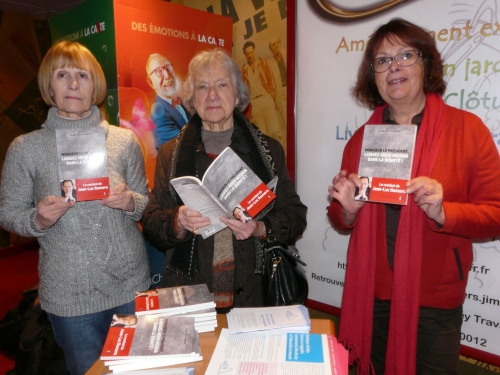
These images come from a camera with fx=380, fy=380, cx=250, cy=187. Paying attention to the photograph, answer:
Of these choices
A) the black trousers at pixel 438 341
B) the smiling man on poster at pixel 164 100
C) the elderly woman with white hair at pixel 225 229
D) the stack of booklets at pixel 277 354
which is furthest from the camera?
the smiling man on poster at pixel 164 100

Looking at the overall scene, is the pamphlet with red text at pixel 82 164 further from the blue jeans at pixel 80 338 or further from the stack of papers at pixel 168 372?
the stack of papers at pixel 168 372

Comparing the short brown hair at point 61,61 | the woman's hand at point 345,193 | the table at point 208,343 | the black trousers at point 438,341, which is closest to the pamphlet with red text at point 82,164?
the short brown hair at point 61,61

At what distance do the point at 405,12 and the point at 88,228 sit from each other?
1.92 meters

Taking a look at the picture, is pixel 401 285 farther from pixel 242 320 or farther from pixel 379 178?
pixel 242 320

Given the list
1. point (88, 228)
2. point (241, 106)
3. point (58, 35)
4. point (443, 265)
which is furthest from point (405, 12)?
point (58, 35)

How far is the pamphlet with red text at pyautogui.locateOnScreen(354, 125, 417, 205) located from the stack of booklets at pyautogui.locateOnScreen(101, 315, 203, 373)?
846 mm

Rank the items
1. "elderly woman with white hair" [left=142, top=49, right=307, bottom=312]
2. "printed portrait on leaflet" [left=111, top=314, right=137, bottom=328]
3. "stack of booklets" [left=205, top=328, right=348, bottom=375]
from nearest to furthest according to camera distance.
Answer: "stack of booklets" [left=205, top=328, right=348, bottom=375]
"printed portrait on leaflet" [left=111, top=314, right=137, bottom=328]
"elderly woman with white hair" [left=142, top=49, right=307, bottom=312]

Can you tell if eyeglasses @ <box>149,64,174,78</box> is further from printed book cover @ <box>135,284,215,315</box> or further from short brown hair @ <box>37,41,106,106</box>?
printed book cover @ <box>135,284,215,315</box>

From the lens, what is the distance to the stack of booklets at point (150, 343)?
113cm

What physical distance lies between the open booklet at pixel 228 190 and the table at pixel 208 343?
1.43 ft

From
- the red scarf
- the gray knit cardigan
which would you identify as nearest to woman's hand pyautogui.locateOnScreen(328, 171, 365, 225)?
the red scarf

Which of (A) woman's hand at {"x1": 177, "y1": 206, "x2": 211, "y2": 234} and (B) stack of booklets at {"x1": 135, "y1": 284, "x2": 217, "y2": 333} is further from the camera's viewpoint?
(A) woman's hand at {"x1": 177, "y1": 206, "x2": 211, "y2": 234}

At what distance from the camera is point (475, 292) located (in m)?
1.94

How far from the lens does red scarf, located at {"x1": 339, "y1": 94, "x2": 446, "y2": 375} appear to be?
160cm
